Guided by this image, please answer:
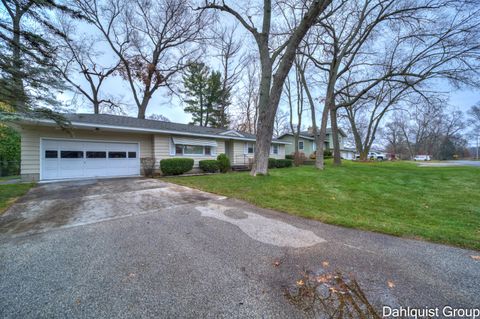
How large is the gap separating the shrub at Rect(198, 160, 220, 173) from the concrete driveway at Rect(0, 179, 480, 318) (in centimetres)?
832

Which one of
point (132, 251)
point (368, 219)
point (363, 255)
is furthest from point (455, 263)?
point (132, 251)

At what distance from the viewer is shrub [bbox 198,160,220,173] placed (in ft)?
39.8

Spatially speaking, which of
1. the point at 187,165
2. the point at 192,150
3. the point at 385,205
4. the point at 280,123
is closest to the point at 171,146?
the point at 192,150

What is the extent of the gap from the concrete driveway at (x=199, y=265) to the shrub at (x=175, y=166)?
655cm

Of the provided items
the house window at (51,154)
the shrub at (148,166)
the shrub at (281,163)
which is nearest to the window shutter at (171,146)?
the shrub at (148,166)

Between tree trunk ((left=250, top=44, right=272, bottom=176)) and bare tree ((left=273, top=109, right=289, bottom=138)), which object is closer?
tree trunk ((left=250, top=44, right=272, bottom=176))

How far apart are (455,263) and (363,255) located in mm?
1004

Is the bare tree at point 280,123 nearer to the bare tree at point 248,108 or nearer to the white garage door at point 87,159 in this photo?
the bare tree at point 248,108

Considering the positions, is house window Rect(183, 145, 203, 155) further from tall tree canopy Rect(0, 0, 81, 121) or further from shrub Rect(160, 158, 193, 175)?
tall tree canopy Rect(0, 0, 81, 121)

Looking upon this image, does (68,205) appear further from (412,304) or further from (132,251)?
(412,304)

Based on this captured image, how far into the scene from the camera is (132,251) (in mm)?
2520

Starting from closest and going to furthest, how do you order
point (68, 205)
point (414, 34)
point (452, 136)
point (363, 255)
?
point (363, 255)
point (68, 205)
point (414, 34)
point (452, 136)

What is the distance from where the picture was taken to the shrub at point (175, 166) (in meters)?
10.4

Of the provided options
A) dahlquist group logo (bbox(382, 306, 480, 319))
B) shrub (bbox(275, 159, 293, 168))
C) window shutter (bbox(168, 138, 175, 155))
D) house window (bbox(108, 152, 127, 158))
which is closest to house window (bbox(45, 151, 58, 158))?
house window (bbox(108, 152, 127, 158))
